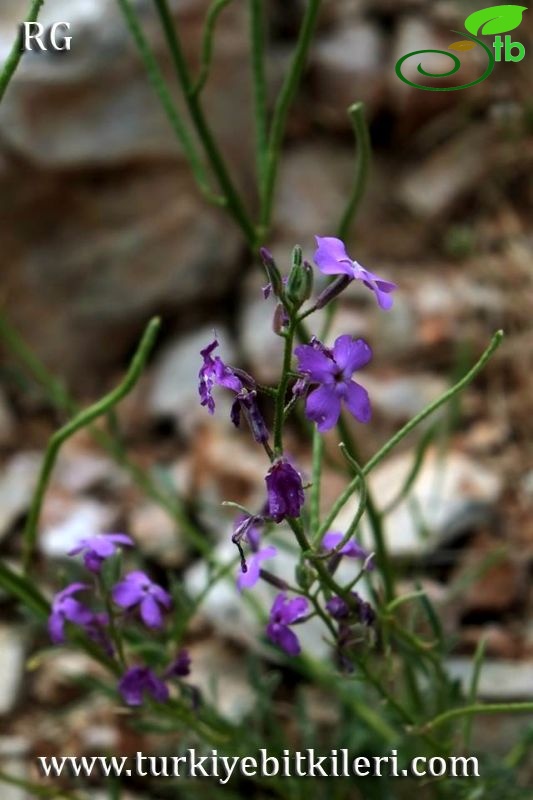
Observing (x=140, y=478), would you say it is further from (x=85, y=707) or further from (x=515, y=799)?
(x=515, y=799)

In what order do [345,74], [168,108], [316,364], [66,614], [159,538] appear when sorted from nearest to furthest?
[316,364] → [66,614] → [168,108] → [159,538] → [345,74]

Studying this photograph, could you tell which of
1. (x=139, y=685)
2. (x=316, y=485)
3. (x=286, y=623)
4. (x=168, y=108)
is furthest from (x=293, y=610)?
(x=168, y=108)

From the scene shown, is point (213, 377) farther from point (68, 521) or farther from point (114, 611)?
point (68, 521)

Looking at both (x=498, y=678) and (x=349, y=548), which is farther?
(x=498, y=678)

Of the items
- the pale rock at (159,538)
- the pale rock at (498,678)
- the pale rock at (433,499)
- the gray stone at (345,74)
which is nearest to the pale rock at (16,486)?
the pale rock at (159,538)

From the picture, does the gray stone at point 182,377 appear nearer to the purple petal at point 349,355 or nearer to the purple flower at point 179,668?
the purple flower at point 179,668

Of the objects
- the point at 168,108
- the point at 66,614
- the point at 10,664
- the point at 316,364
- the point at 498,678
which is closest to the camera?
the point at 316,364

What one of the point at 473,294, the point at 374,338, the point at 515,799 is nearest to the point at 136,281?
the point at 374,338
